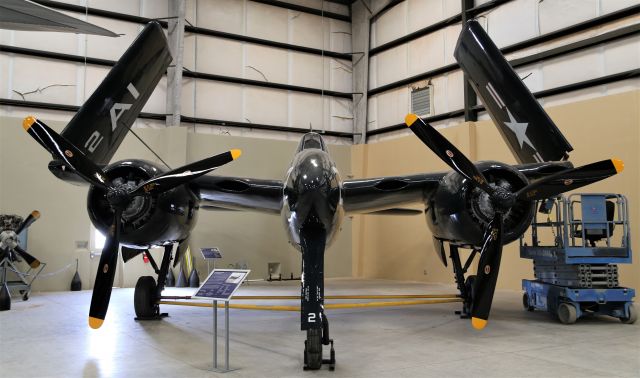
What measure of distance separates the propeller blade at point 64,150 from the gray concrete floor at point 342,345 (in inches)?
91.8

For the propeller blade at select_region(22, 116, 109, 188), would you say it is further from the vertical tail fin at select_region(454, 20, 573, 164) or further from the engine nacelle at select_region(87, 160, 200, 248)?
the vertical tail fin at select_region(454, 20, 573, 164)

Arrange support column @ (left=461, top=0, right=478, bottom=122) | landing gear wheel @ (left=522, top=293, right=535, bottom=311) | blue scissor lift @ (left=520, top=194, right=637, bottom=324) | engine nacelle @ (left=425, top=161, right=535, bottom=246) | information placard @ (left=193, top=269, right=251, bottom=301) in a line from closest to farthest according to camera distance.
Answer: information placard @ (left=193, top=269, right=251, bottom=301) < engine nacelle @ (left=425, top=161, right=535, bottom=246) < blue scissor lift @ (left=520, top=194, right=637, bottom=324) < landing gear wheel @ (left=522, top=293, right=535, bottom=311) < support column @ (left=461, top=0, right=478, bottom=122)

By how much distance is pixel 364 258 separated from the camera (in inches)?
776

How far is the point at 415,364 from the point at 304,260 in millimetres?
1763

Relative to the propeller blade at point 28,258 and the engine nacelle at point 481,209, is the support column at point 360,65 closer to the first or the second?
the propeller blade at point 28,258

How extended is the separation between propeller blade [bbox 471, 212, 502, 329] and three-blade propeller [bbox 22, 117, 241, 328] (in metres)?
3.57

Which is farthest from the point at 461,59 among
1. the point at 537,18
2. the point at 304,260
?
the point at 304,260

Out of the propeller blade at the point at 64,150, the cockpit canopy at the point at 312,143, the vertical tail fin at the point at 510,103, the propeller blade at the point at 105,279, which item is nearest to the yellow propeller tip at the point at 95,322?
the propeller blade at the point at 105,279

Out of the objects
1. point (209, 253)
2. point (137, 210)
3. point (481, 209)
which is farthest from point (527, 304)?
point (209, 253)

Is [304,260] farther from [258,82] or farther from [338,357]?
[258,82]

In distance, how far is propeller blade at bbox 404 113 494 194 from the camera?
673 cm

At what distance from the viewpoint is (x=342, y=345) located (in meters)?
7.00

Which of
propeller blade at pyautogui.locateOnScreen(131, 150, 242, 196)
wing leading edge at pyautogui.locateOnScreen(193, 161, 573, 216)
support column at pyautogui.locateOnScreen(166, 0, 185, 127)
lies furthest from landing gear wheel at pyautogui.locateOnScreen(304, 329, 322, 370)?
support column at pyautogui.locateOnScreen(166, 0, 185, 127)

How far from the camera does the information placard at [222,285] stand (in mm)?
5500
